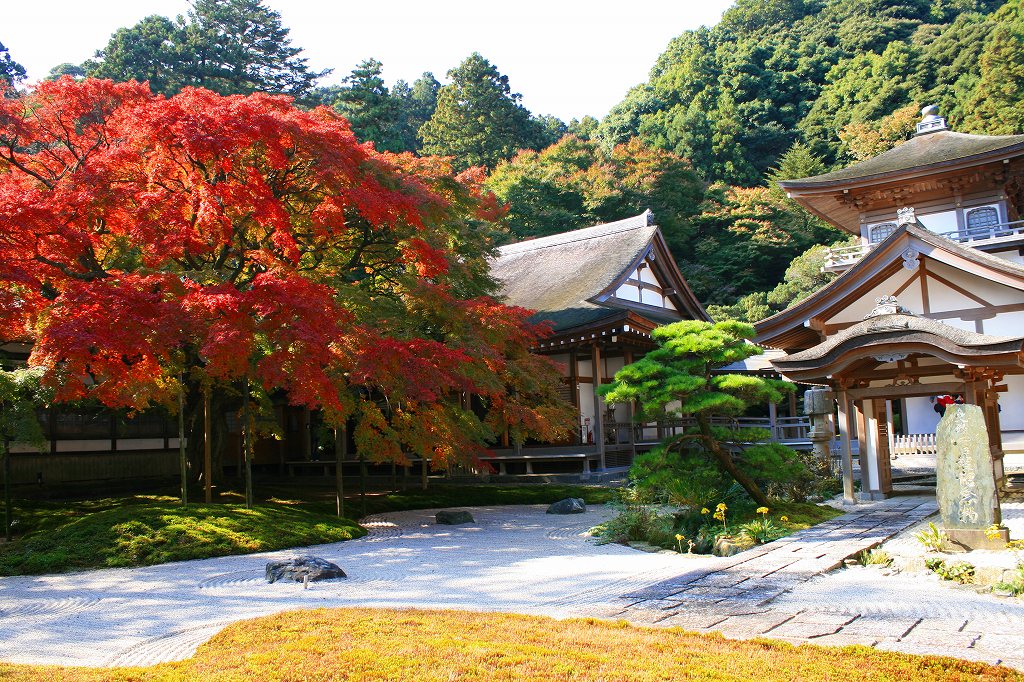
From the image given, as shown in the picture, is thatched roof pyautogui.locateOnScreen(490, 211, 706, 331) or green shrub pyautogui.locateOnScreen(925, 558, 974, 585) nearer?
green shrub pyautogui.locateOnScreen(925, 558, 974, 585)

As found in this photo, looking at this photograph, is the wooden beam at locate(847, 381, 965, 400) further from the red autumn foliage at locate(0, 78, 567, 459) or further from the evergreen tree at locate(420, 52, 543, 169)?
the evergreen tree at locate(420, 52, 543, 169)

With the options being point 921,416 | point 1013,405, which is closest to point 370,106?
point 921,416

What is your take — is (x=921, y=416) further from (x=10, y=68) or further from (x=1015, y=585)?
(x=10, y=68)

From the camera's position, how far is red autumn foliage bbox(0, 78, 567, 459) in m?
10.5

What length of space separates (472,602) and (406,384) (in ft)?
17.1

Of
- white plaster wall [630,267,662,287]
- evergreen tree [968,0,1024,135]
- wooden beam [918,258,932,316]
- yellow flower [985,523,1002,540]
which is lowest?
yellow flower [985,523,1002,540]

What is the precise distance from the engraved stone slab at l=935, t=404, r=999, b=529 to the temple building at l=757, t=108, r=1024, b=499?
2.38 metres

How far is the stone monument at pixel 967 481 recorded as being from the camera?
830 centimetres

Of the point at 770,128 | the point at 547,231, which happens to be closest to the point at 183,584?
the point at 547,231

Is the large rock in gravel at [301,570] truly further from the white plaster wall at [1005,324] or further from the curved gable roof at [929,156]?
the curved gable roof at [929,156]

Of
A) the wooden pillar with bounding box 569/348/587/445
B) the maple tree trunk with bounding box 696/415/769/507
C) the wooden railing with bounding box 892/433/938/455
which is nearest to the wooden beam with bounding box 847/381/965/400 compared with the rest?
the maple tree trunk with bounding box 696/415/769/507

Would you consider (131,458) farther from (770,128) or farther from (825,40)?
A: (825,40)

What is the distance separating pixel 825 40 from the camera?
48.2m

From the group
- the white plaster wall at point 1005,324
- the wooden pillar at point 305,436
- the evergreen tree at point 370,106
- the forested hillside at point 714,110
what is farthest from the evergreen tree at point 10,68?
the white plaster wall at point 1005,324
